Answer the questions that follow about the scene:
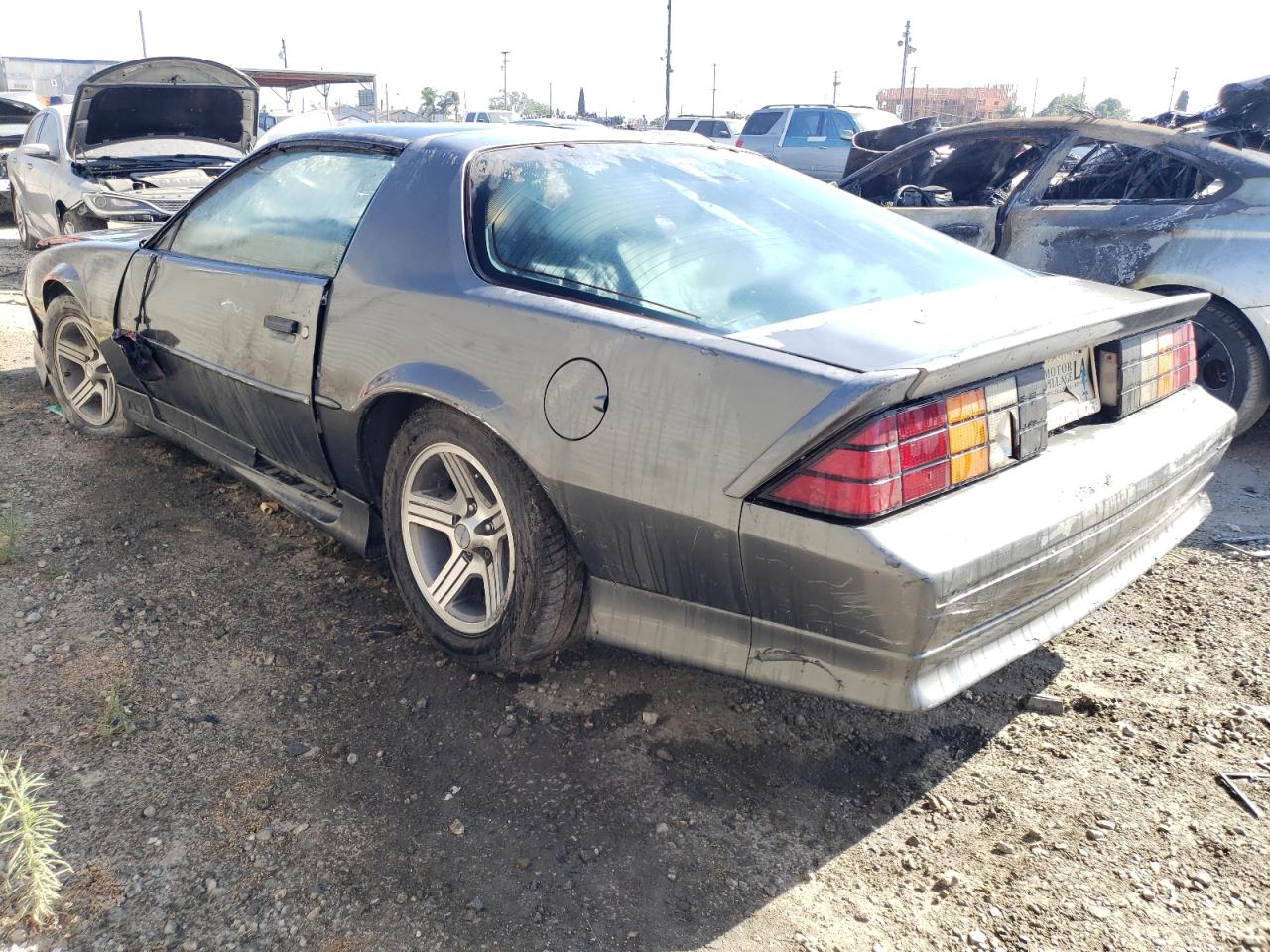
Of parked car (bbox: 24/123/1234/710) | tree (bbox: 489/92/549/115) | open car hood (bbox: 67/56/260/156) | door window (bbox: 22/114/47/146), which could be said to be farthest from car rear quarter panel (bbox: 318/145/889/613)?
tree (bbox: 489/92/549/115)

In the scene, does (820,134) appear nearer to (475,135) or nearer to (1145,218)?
(1145,218)

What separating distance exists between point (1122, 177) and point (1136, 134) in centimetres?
67

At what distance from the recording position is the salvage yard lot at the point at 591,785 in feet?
6.45

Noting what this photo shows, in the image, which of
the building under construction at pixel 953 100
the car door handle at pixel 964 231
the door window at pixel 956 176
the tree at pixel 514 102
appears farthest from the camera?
the tree at pixel 514 102

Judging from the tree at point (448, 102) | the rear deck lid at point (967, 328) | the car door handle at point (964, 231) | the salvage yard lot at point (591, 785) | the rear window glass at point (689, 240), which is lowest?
the salvage yard lot at point (591, 785)

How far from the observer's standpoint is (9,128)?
13.1 m

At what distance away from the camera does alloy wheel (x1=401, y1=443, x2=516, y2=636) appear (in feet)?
8.63

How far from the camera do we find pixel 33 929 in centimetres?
189

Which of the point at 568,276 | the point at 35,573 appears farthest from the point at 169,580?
the point at 568,276

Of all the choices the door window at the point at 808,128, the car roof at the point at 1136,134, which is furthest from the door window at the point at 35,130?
the door window at the point at 808,128

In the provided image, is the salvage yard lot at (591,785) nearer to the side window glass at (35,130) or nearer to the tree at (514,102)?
the side window glass at (35,130)

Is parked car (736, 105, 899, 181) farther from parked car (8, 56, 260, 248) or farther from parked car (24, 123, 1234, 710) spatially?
parked car (24, 123, 1234, 710)

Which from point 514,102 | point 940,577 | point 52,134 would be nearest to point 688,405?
point 940,577

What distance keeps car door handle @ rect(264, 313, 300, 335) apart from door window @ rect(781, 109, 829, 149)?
16.3m
